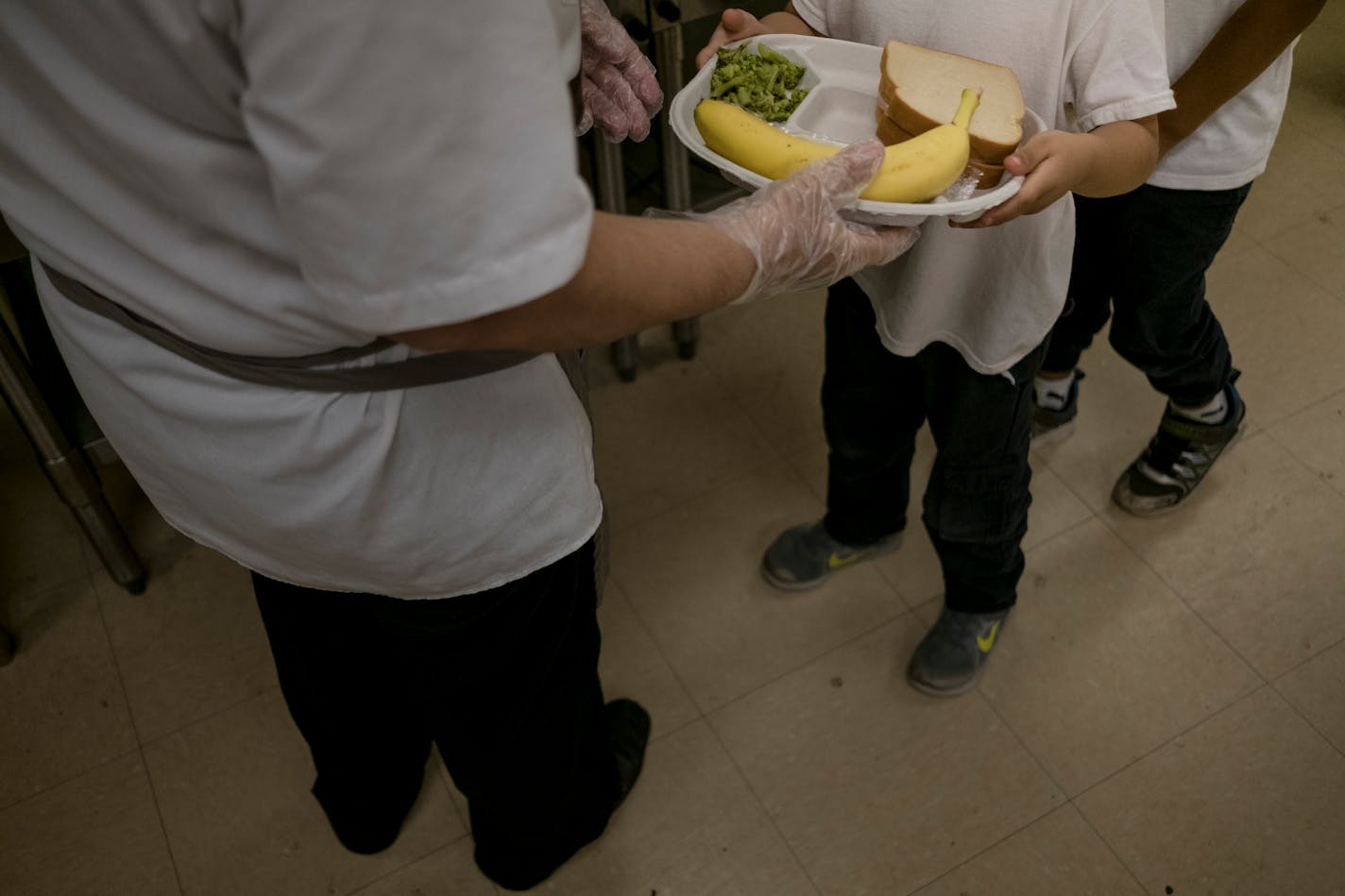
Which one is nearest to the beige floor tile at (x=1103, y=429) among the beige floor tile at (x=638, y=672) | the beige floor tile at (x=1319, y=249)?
the beige floor tile at (x=1319, y=249)

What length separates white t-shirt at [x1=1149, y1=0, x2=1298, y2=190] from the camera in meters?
1.06

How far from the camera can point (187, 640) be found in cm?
149

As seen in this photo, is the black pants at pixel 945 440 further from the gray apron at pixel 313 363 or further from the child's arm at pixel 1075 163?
the gray apron at pixel 313 363

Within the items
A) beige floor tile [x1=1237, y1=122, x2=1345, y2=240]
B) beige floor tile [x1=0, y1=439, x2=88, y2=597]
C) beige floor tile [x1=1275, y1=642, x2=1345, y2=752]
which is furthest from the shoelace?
beige floor tile [x1=0, y1=439, x2=88, y2=597]

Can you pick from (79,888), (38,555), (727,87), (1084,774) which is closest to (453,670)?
(727,87)

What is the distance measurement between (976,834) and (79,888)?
3.68ft

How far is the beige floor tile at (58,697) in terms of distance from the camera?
1370mm

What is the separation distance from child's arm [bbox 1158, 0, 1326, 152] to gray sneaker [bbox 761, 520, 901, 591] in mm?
694

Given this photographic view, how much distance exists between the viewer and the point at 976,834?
1.28 metres

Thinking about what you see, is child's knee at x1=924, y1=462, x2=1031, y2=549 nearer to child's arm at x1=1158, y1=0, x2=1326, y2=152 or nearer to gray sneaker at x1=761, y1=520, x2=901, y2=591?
gray sneaker at x1=761, y1=520, x2=901, y2=591

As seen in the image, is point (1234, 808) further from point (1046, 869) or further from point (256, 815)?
point (256, 815)

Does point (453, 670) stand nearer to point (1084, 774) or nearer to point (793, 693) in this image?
point (793, 693)

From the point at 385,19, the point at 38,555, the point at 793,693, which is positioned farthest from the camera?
the point at 38,555

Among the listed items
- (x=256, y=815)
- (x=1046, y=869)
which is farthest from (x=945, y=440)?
(x=256, y=815)
